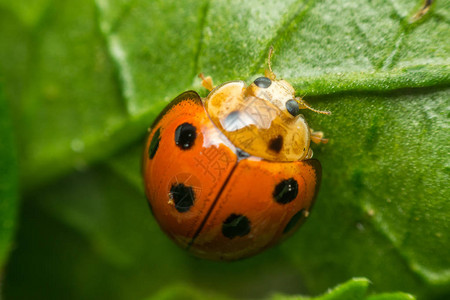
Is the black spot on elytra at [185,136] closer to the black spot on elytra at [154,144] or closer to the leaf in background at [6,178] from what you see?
the black spot on elytra at [154,144]

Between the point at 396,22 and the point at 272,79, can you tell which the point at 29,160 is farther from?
the point at 396,22

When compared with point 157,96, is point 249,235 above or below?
below

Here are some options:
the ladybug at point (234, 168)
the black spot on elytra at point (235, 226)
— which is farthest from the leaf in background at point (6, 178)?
the black spot on elytra at point (235, 226)

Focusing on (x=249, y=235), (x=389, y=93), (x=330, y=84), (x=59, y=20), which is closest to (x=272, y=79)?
(x=330, y=84)

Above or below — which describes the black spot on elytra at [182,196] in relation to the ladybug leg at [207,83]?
below

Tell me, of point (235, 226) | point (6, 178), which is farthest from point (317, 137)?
point (6, 178)

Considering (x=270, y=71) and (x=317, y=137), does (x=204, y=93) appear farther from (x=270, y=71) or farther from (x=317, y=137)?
(x=317, y=137)
